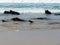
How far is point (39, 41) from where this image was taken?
7855 millimetres

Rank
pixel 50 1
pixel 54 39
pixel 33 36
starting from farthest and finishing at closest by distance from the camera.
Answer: pixel 50 1 < pixel 33 36 < pixel 54 39


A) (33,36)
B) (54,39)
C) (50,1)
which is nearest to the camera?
(54,39)

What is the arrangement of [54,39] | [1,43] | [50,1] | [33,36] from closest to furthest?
[1,43] → [54,39] → [33,36] → [50,1]

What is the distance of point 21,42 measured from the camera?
25.2 ft

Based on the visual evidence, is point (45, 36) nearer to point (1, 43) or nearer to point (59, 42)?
point (59, 42)

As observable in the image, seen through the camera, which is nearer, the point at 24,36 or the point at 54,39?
the point at 54,39

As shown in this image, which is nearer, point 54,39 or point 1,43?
point 1,43

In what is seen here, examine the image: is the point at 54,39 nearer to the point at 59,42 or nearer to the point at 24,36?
the point at 59,42

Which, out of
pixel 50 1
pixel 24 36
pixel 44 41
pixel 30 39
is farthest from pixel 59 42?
pixel 50 1

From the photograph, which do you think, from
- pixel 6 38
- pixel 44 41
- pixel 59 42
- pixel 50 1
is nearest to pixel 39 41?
pixel 44 41

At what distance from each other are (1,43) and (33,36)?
1.63 m

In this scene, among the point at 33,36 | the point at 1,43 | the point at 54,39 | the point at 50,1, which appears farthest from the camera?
the point at 50,1

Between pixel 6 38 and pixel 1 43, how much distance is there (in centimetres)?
83

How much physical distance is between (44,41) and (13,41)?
0.98 metres
